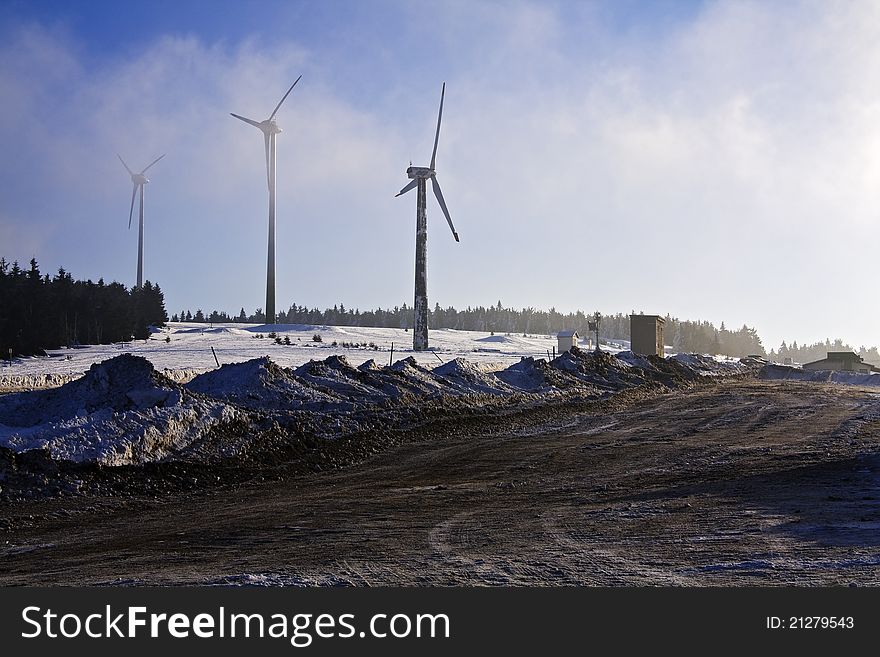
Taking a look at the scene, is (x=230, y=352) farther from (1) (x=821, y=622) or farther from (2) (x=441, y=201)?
(1) (x=821, y=622)

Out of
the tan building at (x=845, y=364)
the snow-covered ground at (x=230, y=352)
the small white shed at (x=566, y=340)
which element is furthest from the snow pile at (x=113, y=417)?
the tan building at (x=845, y=364)

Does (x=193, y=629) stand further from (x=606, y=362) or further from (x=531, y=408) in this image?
(x=606, y=362)

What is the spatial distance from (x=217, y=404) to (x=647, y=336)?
2144 inches

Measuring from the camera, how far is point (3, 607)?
19.7ft

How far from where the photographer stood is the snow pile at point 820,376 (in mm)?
55375

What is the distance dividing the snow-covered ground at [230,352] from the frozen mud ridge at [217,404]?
12320 mm

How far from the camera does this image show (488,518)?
10086 mm

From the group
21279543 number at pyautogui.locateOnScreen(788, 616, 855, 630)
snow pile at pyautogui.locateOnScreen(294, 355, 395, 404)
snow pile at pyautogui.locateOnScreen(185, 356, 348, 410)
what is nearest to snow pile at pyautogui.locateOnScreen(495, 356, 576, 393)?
snow pile at pyautogui.locateOnScreen(294, 355, 395, 404)

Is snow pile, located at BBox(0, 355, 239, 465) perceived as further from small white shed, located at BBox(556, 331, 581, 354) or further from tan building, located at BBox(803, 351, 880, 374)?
tan building, located at BBox(803, 351, 880, 374)

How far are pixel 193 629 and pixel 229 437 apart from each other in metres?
11.8

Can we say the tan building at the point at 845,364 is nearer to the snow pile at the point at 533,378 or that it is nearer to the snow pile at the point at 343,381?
the snow pile at the point at 533,378

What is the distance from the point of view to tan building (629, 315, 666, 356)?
220 feet

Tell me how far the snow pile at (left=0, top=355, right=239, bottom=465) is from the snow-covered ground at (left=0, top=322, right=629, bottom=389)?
14.4 metres

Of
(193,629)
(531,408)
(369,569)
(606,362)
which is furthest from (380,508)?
(606,362)
